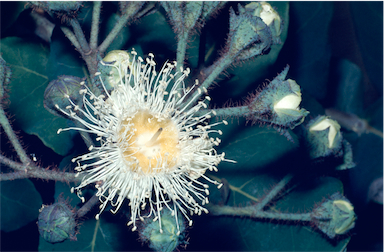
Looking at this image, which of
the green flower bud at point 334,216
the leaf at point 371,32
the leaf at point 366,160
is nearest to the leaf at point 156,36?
the green flower bud at point 334,216

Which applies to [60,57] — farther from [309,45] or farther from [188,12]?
[309,45]

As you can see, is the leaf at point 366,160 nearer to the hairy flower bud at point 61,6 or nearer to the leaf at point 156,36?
the leaf at point 156,36

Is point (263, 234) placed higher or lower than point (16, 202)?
lower

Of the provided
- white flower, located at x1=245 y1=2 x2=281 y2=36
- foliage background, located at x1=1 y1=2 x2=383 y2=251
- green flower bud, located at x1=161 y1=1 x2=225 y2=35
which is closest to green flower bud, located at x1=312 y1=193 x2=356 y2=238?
foliage background, located at x1=1 y1=2 x2=383 y2=251

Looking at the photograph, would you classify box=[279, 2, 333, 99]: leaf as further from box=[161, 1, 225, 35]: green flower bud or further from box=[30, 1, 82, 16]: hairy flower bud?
box=[30, 1, 82, 16]: hairy flower bud

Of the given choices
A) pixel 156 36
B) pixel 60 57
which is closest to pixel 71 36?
pixel 60 57

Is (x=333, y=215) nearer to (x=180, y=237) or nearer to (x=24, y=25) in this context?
(x=180, y=237)
